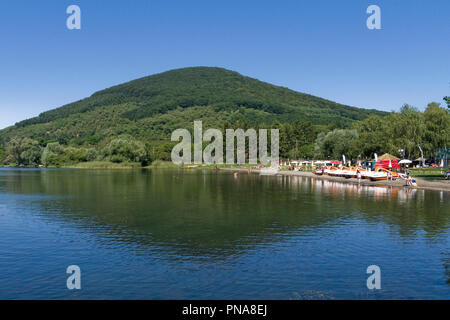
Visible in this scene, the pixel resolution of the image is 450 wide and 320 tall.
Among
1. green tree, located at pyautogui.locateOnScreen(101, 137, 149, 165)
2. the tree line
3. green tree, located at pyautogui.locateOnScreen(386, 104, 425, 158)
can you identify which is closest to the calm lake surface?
the tree line

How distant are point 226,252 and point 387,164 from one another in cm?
6446

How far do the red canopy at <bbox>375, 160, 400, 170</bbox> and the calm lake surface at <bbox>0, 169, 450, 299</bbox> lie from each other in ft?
138

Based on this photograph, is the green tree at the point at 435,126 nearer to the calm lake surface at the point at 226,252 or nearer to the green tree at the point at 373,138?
the green tree at the point at 373,138

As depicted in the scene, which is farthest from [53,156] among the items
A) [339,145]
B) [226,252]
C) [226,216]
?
[226,252]

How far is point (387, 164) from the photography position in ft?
245

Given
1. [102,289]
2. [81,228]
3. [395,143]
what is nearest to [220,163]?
[395,143]

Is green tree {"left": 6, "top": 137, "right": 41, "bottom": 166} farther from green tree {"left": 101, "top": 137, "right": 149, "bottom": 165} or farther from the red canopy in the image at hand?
the red canopy

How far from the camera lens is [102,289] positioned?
13578mm

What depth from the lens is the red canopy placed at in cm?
7206

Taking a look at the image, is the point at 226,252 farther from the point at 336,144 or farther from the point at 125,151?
the point at 125,151

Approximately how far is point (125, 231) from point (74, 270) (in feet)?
25.3

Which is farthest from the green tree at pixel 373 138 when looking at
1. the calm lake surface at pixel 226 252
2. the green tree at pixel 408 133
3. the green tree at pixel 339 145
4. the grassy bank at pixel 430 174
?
the calm lake surface at pixel 226 252

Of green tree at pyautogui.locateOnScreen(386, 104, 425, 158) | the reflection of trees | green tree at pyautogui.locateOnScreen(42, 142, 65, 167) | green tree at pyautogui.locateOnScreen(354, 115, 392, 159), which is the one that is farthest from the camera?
green tree at pyautogui.locateOnScreen(42, 142, 65, 167)
